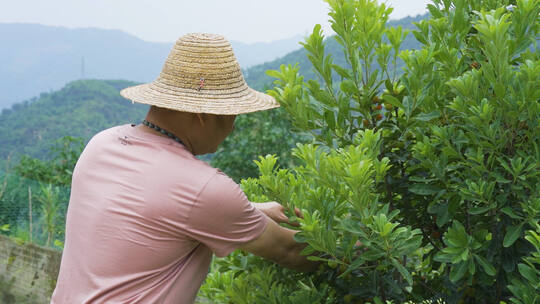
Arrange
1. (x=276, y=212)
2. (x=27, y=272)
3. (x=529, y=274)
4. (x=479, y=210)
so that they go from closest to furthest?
(x=529, y=274), (x=479, y=210), (x=276, y=212), (x=27, y=272)

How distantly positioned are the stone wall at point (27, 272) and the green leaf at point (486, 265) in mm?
3523

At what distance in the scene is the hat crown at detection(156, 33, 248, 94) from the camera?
2107 mm

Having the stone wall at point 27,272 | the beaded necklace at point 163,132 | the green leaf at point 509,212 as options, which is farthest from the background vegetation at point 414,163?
the stone wall at point 27,272

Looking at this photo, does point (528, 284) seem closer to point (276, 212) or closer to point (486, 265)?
point (486, 265)

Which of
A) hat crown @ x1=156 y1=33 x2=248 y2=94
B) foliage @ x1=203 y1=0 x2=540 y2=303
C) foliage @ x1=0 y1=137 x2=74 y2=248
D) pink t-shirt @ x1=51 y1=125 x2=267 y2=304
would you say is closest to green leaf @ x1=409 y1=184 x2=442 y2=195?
foliage @ x1=203 y1=0 x2=540 y2=303

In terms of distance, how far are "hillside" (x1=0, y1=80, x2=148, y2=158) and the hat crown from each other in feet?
76.4

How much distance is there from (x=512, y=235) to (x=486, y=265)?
112mm

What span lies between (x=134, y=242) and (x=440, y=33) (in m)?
1.20

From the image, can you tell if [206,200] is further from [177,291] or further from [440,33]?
[440,33]

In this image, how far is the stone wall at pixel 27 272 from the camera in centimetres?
466

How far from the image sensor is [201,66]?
2115 mm

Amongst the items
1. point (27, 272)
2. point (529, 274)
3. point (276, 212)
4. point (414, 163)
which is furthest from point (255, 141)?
point (529, 274)

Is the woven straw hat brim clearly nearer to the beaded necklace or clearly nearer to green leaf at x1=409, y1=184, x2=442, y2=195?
the beaded necklace

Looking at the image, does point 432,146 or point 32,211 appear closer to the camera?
point 432,146
